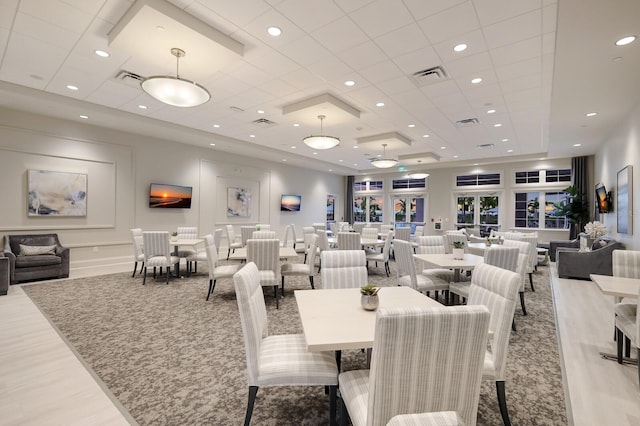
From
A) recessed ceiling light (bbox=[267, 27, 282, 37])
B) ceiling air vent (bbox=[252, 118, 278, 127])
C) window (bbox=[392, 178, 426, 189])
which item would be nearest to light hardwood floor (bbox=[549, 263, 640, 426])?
recessed ceiling light (bbox=[267, 27, 282, 37])

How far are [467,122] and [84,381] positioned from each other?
24.5 feet

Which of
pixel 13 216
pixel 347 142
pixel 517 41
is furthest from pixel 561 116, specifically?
pixel 13 216

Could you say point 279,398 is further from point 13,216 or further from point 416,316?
point 13,216

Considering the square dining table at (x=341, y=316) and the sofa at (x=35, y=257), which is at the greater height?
the square dining table at (x=341, y=316)

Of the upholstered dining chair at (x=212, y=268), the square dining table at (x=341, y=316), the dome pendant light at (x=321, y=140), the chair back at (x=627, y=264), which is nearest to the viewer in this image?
the square dining table at (x=341, y=316)

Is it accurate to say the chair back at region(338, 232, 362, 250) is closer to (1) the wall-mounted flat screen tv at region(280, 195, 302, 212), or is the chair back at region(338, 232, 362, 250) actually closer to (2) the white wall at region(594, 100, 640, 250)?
(2) the white wall at region(594, 100, 640, 250)

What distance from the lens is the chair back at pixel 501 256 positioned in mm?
3598

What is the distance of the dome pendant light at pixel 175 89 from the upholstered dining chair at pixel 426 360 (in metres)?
→ 3.54

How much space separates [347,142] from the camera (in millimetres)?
8797

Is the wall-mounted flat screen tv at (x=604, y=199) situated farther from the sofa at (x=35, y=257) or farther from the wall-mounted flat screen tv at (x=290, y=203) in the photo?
the sofa at (x=35, y=257)

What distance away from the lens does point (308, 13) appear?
10.4 ft

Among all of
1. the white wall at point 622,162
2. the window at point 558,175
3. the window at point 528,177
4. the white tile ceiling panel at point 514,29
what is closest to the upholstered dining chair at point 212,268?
the white tile ceiling panel at point 514,29

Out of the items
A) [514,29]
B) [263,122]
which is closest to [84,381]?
[514,29]

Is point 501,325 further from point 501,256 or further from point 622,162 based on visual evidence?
point 622,162
